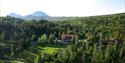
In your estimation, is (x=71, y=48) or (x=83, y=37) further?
(x=83, y=37)

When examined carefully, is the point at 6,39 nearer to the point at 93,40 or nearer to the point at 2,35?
the point at 2,35

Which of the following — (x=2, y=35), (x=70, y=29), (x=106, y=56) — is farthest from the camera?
(x=70, y=29)

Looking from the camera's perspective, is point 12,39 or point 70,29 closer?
point 12,39

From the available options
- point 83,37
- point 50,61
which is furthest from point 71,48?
point 83,37

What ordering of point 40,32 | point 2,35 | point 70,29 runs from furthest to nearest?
point 70,29, point 40,32, point 2,35

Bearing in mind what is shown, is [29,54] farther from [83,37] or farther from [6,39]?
[83,37]

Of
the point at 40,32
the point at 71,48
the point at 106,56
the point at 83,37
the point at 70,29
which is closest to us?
the point at 106,56

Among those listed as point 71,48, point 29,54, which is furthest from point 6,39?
point 71,48

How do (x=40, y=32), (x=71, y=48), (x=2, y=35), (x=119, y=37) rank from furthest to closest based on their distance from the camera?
1. (x=40, y=32)
2. (x=119, y=37)
3. (x=2, y=35)
4. (x=71, y=48)

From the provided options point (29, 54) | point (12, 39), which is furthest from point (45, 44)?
point (29, 54)
